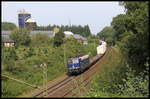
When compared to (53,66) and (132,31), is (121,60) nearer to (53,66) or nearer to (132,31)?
(132,31)

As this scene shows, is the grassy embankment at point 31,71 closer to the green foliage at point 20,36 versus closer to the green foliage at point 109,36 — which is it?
the green foliage at point 20,36

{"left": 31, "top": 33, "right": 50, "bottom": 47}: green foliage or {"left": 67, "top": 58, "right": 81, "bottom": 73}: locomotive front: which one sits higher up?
{"left": 31, "top": 33, "right": 50, "bottom": 47}: green foliage

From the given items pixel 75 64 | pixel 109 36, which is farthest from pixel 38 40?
pixel 109 36

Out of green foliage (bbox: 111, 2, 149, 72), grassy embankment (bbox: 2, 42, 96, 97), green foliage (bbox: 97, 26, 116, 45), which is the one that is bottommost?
grassy embankment (bbox: 2, 42, 96, 97)

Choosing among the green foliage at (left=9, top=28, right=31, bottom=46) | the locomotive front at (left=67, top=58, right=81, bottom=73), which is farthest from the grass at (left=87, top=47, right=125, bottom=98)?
the green foliage at (left=9, top=28, right=31, bottom=46)

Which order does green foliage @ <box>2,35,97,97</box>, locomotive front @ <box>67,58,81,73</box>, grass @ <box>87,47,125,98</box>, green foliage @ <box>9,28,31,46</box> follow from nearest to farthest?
grass @ <box>87,47,125,98</box> < green foliage @ <box>2,35,97,97</box> < locomotive front @ <box>67,58,81,73</box> < green foliage @ <box>9,28,31,46</box>

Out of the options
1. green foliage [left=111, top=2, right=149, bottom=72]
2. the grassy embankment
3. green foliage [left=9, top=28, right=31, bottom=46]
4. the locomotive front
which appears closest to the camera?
green foliage [left=111, top=2, right=149, bottom=72]

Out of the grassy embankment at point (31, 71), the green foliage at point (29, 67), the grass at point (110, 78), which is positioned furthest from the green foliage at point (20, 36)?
the grass at point (110, 78)

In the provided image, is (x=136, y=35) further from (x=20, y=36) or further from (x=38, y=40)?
(x=38, y=40)

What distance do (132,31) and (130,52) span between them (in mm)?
1685

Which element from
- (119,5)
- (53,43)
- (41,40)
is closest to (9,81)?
(119,5)

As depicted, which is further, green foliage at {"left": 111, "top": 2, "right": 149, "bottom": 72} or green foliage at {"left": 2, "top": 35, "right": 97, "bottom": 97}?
green foliage at {"left": 2, "top": 35, "right": 97, "bottom": 97}

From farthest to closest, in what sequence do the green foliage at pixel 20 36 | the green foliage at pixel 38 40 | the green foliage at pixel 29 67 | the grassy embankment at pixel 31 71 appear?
1. the green foliage at pixel 38 40
2. the green foliage at pixel 20 36
3. the green foliage at pixel 29 67
4. the grassy embankment at pixel 31 71

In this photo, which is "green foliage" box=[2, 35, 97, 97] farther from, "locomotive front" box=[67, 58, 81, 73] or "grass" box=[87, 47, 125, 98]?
"grass" box=[87, 47, 125, 98]
